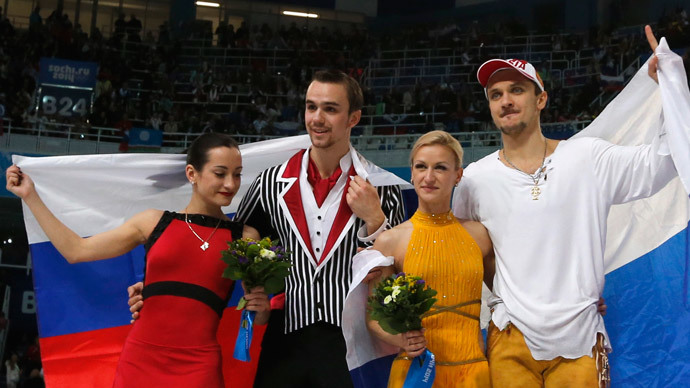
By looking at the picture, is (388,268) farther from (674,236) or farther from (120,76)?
(120,76)

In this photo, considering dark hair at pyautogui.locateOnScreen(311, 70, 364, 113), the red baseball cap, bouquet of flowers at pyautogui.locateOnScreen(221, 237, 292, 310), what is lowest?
bouquet of flowers at pyautogui.locateOnScreen(221, 237, 292, 310)

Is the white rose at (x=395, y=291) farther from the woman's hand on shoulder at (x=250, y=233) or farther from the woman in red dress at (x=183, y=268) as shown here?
the woman's hand on shoulder at (x=250, y=233)

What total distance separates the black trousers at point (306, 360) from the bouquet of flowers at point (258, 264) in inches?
11.2

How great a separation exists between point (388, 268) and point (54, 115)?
1425 cm

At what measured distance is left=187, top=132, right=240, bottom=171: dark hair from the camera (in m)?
3.70

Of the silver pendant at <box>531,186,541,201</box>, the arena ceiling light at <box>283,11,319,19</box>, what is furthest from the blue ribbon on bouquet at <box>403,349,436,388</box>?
the arena ceiling light at <box>283,11,319,19</box>

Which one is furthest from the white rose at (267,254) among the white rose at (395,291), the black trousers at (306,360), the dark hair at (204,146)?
the dark hair at (204,146)

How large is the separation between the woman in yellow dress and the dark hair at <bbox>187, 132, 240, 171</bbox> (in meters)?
0.86

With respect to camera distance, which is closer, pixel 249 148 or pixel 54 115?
pixel 249 148

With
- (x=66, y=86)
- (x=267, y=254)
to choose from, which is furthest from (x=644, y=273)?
(x=66, y=86)

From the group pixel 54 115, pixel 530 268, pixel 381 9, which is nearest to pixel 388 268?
pixel 530 268

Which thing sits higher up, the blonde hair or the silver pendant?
the blonde hair

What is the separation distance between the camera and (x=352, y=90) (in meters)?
3.74

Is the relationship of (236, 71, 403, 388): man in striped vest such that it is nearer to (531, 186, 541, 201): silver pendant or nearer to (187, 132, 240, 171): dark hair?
(187, 132, 240, 171): dark hair
